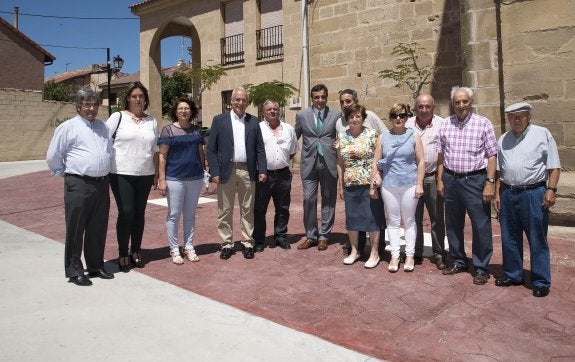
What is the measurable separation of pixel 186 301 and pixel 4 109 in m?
22.5

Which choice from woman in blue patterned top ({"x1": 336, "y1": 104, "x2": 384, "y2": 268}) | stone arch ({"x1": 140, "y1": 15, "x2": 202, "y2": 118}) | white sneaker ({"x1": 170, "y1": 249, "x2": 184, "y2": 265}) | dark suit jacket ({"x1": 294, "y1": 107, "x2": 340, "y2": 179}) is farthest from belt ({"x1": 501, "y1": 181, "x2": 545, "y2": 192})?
stone arch ({"x1": 140, "y1": 15, "x2": 202, "y2": 118})

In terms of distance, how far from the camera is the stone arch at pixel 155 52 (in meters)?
20.2

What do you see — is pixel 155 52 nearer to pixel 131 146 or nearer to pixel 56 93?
pixel 131 146

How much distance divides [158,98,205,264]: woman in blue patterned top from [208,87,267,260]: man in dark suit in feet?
0.62

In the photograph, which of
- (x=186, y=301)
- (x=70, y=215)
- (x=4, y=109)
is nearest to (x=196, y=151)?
(x=70, y=215)

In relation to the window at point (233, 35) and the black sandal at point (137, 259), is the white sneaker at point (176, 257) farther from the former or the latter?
the window at point (233, 35)

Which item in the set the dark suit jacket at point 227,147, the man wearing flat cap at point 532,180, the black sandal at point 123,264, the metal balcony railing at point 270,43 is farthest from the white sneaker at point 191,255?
the metal balcony railing at point 270,43

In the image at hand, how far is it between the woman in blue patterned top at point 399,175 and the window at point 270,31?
11.9 m

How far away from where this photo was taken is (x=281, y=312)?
3.66 meters

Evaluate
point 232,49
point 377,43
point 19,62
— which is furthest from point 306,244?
point 19,62

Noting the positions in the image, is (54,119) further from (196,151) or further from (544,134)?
(544,134)

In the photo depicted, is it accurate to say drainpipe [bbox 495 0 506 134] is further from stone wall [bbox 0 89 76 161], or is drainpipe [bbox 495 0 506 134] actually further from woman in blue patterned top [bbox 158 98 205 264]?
stone wall [bbox 0 89 76 161]

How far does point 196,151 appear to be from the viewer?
4.93 m

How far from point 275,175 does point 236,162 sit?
56 centimetres
